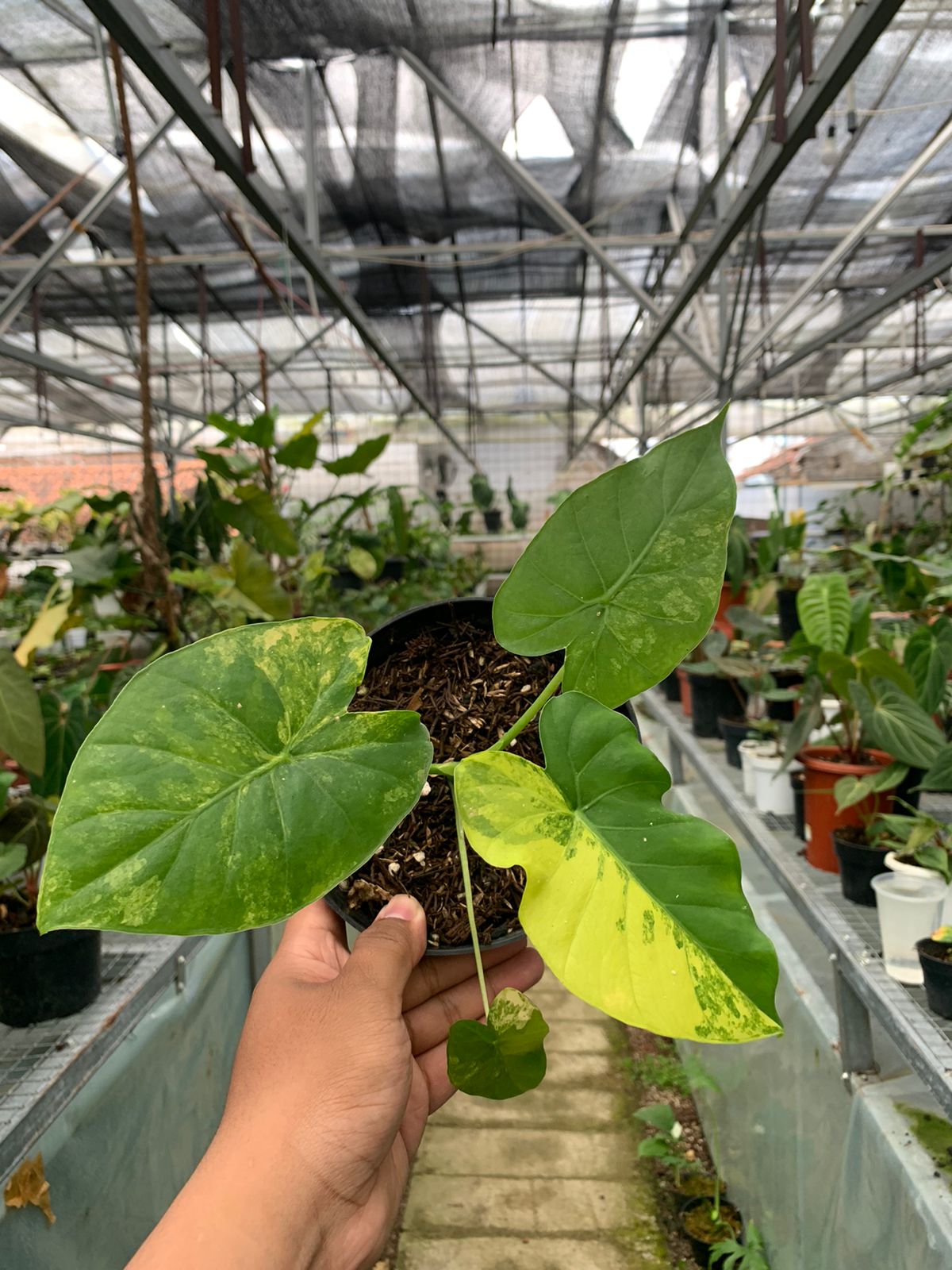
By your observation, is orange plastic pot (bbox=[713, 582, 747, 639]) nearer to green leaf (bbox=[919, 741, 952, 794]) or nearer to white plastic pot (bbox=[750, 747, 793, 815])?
white plastic pot (bbox=[750, 747, 793, 815])

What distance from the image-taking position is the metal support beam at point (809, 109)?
150 cm

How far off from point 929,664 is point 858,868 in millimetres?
432

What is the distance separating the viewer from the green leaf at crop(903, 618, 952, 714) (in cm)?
161

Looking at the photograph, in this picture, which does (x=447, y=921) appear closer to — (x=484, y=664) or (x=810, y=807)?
(x=484, y=664)

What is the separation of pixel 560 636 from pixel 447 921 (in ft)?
0.81

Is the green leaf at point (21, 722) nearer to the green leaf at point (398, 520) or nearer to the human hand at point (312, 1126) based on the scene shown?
the human hand at point (312, 1126)

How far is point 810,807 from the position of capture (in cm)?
165

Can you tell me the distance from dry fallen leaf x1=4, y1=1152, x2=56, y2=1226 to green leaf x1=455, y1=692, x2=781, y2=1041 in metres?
0.86

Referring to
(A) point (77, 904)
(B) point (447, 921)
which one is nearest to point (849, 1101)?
(B) point (447, 921)

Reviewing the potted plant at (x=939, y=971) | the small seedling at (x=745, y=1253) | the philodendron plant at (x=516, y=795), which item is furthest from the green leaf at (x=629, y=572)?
the small seedling at (x=745, y=1253)

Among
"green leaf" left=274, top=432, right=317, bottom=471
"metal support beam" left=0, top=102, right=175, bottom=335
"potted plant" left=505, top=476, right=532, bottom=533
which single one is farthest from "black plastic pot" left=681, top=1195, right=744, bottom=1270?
"potted plant" left=505, top=476, right=532, bottom=533

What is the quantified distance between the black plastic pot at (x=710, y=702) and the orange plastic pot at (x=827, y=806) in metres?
0.94

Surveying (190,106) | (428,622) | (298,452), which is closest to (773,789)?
(428,622)

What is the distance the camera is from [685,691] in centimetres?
308
